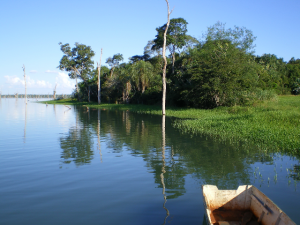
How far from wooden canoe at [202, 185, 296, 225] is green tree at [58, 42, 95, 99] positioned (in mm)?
60905

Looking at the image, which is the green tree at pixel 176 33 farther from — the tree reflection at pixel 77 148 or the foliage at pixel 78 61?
the tree reflection at pixel 77 148

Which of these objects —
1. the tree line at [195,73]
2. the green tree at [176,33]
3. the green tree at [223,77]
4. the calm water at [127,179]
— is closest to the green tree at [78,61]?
the tree line at [195,73]

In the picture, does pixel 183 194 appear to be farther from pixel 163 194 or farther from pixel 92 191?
pixel 92 191

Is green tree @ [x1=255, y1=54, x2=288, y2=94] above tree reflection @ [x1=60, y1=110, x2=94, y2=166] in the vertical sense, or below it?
above

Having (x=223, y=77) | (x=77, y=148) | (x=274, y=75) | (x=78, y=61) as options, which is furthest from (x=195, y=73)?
(x=78, y=61)

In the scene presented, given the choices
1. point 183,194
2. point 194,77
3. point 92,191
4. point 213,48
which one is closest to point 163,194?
point 183,194

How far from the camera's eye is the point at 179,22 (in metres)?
47.8

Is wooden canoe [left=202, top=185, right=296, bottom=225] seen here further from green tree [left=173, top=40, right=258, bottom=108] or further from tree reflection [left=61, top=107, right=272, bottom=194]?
green tree [left=173, top=40, right=258, bottom=108]

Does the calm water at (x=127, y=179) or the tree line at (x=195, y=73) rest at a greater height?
the tree line at (x=195, y=73)

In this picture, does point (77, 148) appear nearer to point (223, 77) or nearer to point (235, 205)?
point (235, 205)

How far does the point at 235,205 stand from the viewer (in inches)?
214

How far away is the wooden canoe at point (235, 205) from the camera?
5082 millimetres

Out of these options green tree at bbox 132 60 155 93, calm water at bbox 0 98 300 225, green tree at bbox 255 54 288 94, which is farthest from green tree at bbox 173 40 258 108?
calm water at bbox 0 98 300 225

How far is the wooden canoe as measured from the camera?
5.08 m
